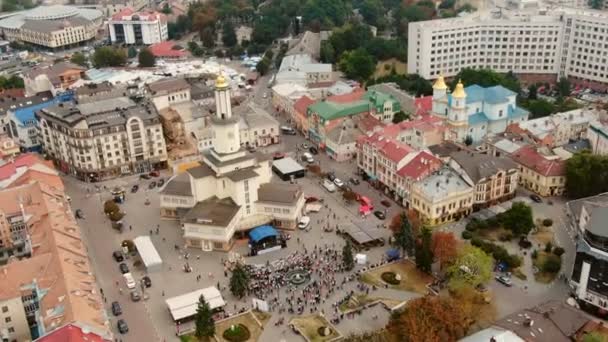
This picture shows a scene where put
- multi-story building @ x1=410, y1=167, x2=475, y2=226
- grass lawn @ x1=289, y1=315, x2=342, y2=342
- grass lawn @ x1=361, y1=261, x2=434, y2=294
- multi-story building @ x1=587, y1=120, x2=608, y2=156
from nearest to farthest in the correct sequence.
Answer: grass lawn @ x1=289, y1=315, x2=342, y2=342
grass lawn @ x1=361, y1=261, x2=434, y2=294
multi-story building @ x1=410, y1=167, x2=475, y2=226
multi-story building @ x1=587, y1=120, x2=608, y2=156

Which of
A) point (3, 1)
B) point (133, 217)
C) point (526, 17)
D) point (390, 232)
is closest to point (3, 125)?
point (133, 217)

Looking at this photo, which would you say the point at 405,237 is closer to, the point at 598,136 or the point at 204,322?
the point at 204,322

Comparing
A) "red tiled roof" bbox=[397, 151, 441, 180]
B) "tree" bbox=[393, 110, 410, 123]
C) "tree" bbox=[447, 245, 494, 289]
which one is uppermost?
"red tiled roof" bbox=[397, 151, 441, 180]

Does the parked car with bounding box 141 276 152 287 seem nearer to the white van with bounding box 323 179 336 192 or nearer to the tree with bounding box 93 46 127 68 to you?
the white van with bounding box 323 179 336 192

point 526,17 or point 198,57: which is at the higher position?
point 526,17

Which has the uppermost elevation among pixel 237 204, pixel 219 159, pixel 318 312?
pixel 219 159

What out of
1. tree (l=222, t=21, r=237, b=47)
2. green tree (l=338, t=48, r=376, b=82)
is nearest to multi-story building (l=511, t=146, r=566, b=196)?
green tree (l=338, t=48, r=376, b=82)

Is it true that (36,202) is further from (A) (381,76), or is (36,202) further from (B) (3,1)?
(B) (3,1)

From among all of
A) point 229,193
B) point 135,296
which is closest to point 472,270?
point 229,193
